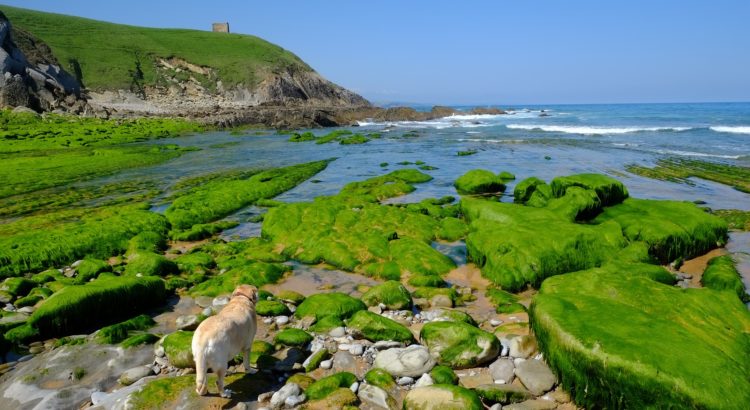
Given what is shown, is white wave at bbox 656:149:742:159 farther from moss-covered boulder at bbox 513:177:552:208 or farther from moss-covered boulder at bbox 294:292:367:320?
moss-covered boulder at bbox 294:292:367:320

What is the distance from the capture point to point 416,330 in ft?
27.1

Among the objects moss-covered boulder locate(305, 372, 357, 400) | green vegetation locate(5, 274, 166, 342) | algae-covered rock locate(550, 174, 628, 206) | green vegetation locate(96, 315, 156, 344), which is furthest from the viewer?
algae-covered rock locate(550, 174, 628, 206)

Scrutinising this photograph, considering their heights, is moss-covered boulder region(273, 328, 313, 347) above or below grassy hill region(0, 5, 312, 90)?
below

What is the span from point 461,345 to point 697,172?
2654cm

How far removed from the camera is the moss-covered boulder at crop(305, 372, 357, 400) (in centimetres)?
593

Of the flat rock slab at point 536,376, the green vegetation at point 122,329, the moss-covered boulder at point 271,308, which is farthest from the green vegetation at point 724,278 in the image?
the green vegetation at point 122,329

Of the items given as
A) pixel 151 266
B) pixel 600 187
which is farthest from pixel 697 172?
pixel 151 266

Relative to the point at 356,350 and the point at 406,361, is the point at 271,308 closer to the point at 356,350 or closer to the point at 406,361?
the point at 356,350

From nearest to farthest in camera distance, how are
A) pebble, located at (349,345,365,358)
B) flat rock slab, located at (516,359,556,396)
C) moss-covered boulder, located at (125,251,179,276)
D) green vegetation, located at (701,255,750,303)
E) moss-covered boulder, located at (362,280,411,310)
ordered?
flat rock slab, located at (516,359,556,396), pebble, located at (349,345,365,358), moss-covered boulder, located at (362,280,411,310), green vegetation, located at (701,255,750,303), moss-covered boulder, located at (125,251,179,276)

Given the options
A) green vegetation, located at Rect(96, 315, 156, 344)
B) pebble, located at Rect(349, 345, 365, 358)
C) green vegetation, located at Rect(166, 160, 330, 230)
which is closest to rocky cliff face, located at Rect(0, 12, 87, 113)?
green vegetation, located at Rect(166, 160, 330, 230)

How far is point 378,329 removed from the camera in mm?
7637

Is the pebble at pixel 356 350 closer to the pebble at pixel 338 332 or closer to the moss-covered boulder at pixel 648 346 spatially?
the pebble at pixel 338 332

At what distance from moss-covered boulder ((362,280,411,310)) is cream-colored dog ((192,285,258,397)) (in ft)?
12.0

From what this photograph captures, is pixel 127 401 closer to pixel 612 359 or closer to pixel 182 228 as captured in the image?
pixel 612 359
